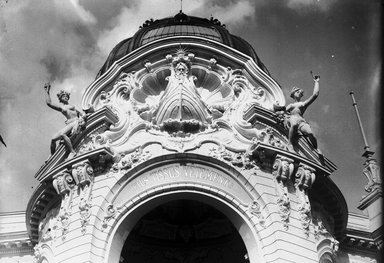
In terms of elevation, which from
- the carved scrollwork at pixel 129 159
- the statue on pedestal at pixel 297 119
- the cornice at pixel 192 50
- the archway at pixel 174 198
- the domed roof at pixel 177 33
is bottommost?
the archway at pixel 174 198

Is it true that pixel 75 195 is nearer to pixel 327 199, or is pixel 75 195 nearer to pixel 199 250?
pixel 199 250

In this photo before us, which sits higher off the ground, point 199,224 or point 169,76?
point 169,76

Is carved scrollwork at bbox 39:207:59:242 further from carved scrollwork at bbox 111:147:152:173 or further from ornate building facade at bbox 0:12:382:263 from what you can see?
carved scrollwork at bbox 111:147:152:173

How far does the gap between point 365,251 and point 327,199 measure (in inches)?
183

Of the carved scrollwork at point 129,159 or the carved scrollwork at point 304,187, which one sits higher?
the carved scrollwork at point 129,159

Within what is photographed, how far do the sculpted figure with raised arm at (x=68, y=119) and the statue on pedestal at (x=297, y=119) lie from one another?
7.06 m

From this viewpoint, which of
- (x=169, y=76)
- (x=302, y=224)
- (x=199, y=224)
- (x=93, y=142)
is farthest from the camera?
(x=199, y=224)

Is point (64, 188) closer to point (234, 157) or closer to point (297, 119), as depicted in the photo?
point (234, 157)

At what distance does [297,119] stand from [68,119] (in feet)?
27.1

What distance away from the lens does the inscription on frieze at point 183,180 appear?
Answer: 18578 mm

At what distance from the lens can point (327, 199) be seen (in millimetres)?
20734

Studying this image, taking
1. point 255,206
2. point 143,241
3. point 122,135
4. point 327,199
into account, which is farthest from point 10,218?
point 327,199

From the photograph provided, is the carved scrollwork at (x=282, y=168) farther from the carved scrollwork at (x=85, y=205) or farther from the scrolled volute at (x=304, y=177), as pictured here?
the carved scrollwork at (x=85, y=205)

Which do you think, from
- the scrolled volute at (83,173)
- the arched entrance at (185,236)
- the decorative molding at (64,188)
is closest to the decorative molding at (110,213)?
the scrolled volute at (83,173)
